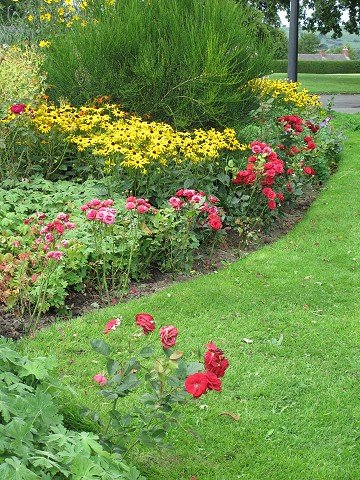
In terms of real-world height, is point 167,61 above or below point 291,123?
above

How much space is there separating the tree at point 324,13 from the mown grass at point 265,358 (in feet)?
Answer: 99.2

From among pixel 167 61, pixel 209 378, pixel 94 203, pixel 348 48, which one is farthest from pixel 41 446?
pixel 348 48

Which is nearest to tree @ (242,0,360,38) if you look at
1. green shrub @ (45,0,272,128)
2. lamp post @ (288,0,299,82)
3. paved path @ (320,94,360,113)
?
paved path @ (320,94,360,113)

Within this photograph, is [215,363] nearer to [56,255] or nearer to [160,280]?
[56,255]

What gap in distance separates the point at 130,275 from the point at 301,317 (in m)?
1.31

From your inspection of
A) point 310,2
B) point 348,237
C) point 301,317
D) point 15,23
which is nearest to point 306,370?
point 301,317

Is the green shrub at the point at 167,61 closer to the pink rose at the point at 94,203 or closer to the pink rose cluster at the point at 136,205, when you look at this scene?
the pink rose cluster at the point at 136,205

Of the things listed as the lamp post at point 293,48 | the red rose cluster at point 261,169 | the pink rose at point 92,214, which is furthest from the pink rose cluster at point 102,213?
the lamp post at point 293,48

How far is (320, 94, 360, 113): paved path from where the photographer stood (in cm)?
1847

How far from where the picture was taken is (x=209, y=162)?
647 cm

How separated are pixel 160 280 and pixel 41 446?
327 cm

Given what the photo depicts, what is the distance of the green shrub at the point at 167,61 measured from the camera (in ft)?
23.4

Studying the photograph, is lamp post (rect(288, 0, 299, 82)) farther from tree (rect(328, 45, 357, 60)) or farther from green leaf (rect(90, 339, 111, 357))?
tree (rect(328, 45, 357, 60))

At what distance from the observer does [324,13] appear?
114ft
